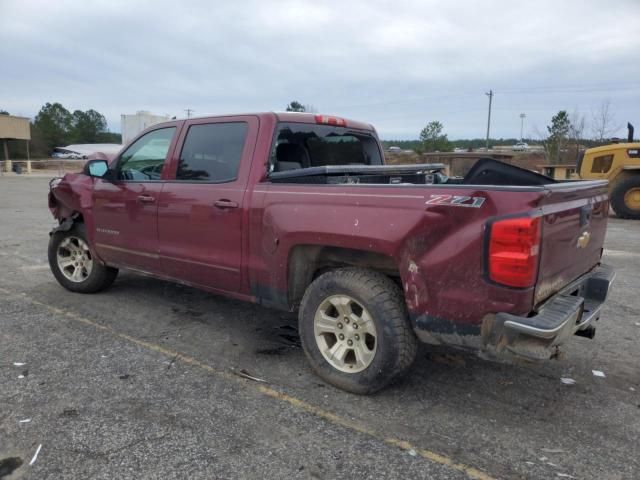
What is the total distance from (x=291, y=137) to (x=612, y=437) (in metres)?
2.98

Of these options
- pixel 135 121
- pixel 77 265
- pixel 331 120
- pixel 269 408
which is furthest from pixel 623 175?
pixel 135 121

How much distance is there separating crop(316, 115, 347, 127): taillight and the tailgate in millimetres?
2055

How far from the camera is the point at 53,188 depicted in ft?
18.3

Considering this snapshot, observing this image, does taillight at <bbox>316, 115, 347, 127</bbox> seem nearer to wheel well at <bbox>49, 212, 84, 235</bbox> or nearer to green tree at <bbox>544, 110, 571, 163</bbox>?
wheel well at <bbox>49, 212, 84, 235</bbox>

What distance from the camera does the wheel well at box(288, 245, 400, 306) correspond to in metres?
3.30

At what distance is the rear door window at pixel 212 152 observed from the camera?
13.2 ft

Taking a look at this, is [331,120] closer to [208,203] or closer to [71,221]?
[208,203]

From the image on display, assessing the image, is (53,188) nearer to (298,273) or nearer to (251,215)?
(251,215)

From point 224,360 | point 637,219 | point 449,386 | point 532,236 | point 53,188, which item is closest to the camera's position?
point 532,236

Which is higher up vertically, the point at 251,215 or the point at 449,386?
the point at 251,215

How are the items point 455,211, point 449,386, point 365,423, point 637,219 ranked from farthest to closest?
point 637,219 → point 449,386 → point 365,423 → point 455,211

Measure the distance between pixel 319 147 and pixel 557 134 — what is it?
40036 millimetres

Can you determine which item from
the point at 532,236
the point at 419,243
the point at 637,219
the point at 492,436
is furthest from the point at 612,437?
the point at 637,219

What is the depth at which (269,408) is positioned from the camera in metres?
3.16
